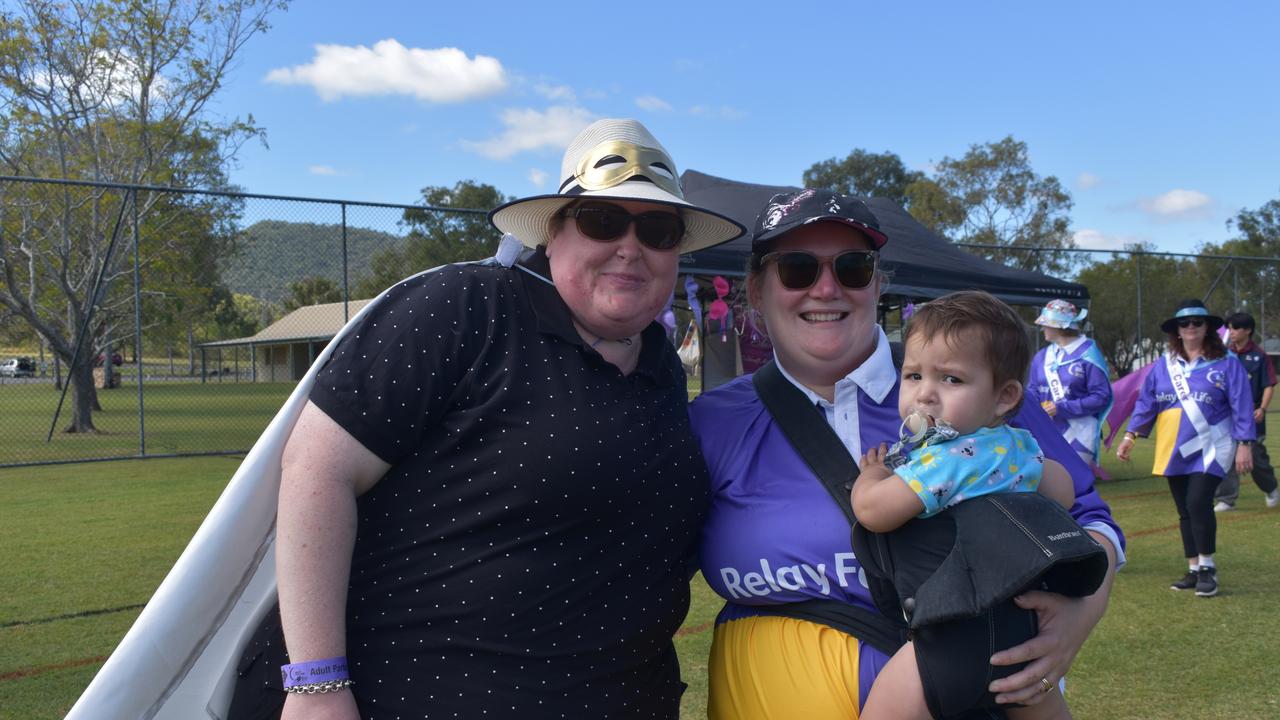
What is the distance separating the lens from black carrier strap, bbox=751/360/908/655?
1856mm

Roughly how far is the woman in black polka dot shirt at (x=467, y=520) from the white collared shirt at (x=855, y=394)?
43 centimetres

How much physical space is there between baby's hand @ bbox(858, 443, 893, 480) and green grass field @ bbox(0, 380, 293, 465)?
1109cm

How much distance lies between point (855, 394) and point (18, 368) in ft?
47.5

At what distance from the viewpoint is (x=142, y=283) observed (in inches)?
572

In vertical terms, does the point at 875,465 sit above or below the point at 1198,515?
above

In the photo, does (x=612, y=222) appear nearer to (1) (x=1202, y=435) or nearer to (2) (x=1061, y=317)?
(1) (x=1202, y=435)

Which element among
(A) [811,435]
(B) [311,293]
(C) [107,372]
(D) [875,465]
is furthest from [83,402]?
(D) [875,465]

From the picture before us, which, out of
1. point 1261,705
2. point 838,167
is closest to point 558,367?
point 1261,705

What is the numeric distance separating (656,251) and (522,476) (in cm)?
60

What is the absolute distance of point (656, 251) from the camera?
78.9 inches

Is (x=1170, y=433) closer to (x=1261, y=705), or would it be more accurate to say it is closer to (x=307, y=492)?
(x=1261, y=705)

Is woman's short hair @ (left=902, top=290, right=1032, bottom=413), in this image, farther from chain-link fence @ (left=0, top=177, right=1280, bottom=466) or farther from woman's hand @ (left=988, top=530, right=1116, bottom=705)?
chain-link fence @ (left=0, top=177, right=1280, bottom=466)

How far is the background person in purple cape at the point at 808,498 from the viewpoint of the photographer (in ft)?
6.14

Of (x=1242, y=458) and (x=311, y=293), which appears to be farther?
(x=311, y=293)
